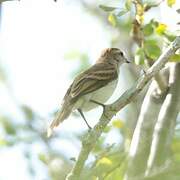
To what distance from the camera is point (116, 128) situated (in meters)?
6.34

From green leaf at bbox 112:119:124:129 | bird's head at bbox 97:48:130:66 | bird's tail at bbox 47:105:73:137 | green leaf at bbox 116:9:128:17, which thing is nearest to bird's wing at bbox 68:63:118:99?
bird's tail at bbox 47:105:73:137

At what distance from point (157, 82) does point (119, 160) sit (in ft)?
5.13

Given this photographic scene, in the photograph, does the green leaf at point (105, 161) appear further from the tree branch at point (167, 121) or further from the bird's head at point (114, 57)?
the bird's head at point (114, 57)

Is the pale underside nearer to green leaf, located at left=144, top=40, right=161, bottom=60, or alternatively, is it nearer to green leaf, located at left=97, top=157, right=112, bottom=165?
green leaf, located at left=144, top=40, right=161, bottom=60

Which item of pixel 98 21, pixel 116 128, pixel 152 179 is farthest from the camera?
pixel 98 21

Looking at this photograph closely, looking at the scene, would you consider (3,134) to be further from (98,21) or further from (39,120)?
(98,21)

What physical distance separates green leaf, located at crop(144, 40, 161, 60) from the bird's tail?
39.9 inches

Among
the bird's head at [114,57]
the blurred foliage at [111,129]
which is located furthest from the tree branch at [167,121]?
the bird's head at [114,57]

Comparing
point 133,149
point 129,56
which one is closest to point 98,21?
point 129,56

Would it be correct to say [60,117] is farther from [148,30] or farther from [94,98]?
[148,30]

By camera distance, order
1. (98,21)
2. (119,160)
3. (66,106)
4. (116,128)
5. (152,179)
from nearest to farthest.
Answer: (152,179)
(119,160)
(66,106)
(116,128)
(98,21)

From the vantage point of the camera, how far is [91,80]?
6.32 meters

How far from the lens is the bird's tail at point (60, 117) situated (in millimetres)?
5660

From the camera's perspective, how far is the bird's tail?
18.6ft
